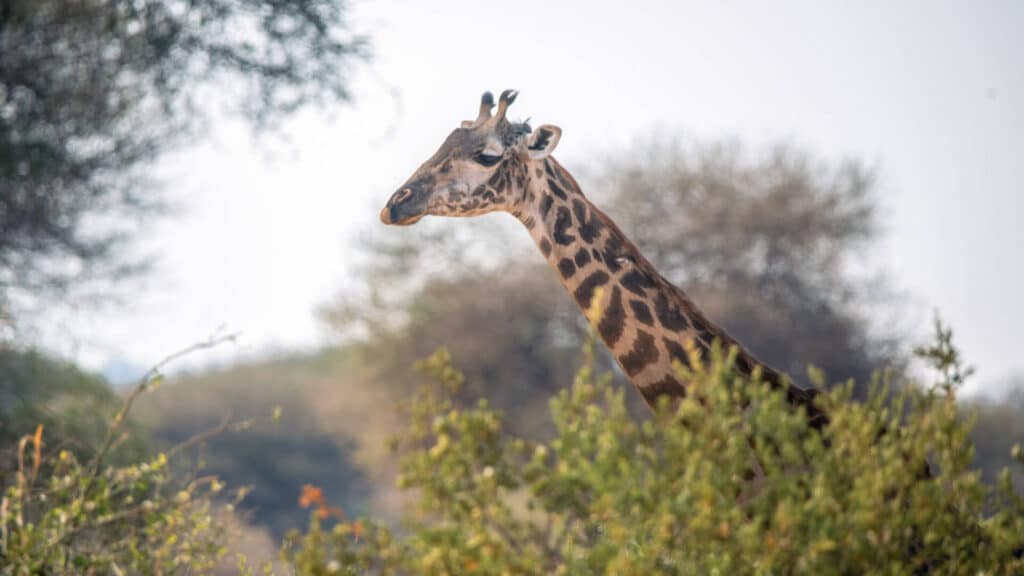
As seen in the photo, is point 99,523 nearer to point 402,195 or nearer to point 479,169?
point 402,195

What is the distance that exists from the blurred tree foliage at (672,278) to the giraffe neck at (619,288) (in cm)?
1860

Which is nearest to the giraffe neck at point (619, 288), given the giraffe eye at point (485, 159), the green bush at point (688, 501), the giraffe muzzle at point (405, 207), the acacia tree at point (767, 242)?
the giraffe eye at point (485, 159)

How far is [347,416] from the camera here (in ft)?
106

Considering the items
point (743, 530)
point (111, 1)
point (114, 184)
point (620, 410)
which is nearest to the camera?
point (743, 530)

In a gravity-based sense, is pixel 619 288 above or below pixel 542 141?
below

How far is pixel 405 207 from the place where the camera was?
5.77 meters

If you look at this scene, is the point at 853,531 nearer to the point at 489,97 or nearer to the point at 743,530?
the point at 743,530

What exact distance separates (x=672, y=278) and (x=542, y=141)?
1982 cm

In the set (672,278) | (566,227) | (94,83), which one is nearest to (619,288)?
(566,227)

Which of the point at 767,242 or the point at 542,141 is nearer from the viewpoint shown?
the point at 542,141

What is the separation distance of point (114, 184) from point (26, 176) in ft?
5.46

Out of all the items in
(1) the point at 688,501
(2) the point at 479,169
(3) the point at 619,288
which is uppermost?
(2) the point at 479,169

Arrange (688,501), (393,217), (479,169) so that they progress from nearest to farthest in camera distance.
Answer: (688,501) → (393,217) → (479,169)

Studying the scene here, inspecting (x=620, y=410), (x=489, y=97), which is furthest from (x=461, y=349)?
(x=620, y=410)
